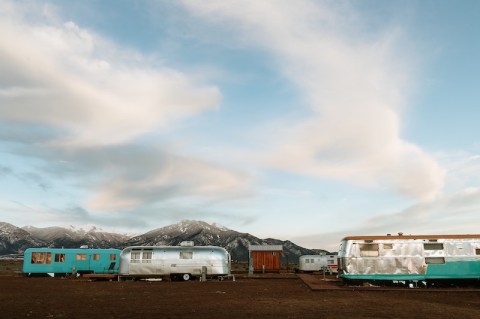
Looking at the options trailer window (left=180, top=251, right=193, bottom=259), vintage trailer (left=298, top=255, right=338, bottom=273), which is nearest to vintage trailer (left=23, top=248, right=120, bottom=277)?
trailer window (left=180, top=251, right=193, bottom=259)

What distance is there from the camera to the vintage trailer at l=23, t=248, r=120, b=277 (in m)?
41.2

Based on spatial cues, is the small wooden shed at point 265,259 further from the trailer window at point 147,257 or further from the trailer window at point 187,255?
the trailer window at point 147,257

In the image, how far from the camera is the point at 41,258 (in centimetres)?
4134

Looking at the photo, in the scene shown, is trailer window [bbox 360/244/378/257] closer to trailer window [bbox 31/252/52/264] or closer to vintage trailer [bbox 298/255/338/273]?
vintage trailer [bbox 298/255/338/273]

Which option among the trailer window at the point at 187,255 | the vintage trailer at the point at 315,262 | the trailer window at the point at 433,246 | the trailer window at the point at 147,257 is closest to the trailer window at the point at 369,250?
the trailer window at the point at 433,246

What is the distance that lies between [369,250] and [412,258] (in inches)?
103

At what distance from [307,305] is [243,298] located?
4.04 meters

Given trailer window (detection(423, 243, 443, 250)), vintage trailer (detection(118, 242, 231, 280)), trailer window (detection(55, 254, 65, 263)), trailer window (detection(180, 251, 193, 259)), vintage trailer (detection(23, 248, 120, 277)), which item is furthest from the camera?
trailer window (detection(55, 254, 65, 263))

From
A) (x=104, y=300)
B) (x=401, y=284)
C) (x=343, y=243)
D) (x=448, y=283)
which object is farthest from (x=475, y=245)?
(x=104, y=300)

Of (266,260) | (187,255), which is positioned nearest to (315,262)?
(266,260)

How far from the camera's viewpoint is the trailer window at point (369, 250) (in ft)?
89.1

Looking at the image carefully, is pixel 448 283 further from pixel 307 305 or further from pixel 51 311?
pixel 51 311

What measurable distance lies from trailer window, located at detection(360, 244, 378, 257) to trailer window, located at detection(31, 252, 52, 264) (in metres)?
29.9

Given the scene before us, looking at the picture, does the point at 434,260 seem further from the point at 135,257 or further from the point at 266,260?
the point at 266,260
